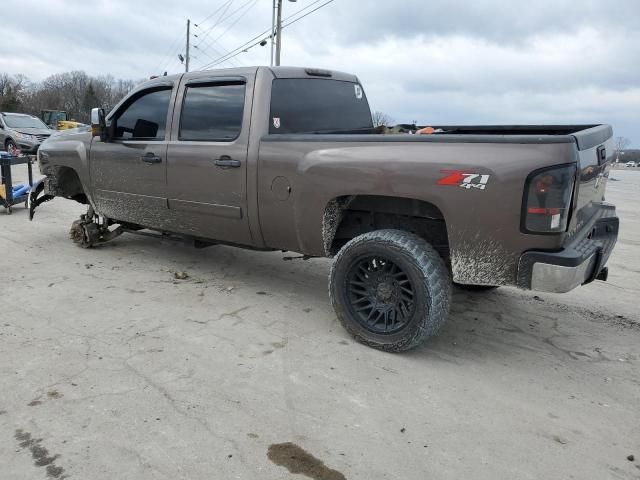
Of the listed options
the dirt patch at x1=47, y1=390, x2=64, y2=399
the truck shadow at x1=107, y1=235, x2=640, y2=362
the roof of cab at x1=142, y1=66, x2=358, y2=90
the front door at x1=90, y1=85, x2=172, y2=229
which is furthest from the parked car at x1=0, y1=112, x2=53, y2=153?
the dirt patch at x1=47, y1=390, x2=64, y2=399

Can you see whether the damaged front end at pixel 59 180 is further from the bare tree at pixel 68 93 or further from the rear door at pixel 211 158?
the bare tree at pixel 68 93

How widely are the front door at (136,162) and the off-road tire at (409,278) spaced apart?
212 cm

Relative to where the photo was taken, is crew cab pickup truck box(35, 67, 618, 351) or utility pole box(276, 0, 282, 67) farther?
utility pole box(276, 0, 282, 67)

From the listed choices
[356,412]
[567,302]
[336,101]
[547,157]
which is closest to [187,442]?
[356,412]

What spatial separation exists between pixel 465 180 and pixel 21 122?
2097cm

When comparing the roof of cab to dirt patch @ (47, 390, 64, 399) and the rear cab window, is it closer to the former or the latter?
the rear cab window

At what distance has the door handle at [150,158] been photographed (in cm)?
474

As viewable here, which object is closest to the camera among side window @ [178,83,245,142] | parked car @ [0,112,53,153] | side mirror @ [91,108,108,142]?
side window @ [178,83,245,142]

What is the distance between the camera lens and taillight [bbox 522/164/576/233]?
2.77 metres

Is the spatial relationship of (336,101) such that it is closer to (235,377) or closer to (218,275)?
(218,275)

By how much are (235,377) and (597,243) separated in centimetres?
252

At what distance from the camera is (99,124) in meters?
5.24

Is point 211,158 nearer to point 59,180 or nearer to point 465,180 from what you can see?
point 465,180

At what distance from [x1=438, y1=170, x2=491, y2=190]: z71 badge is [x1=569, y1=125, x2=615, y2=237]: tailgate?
1.69 ft
